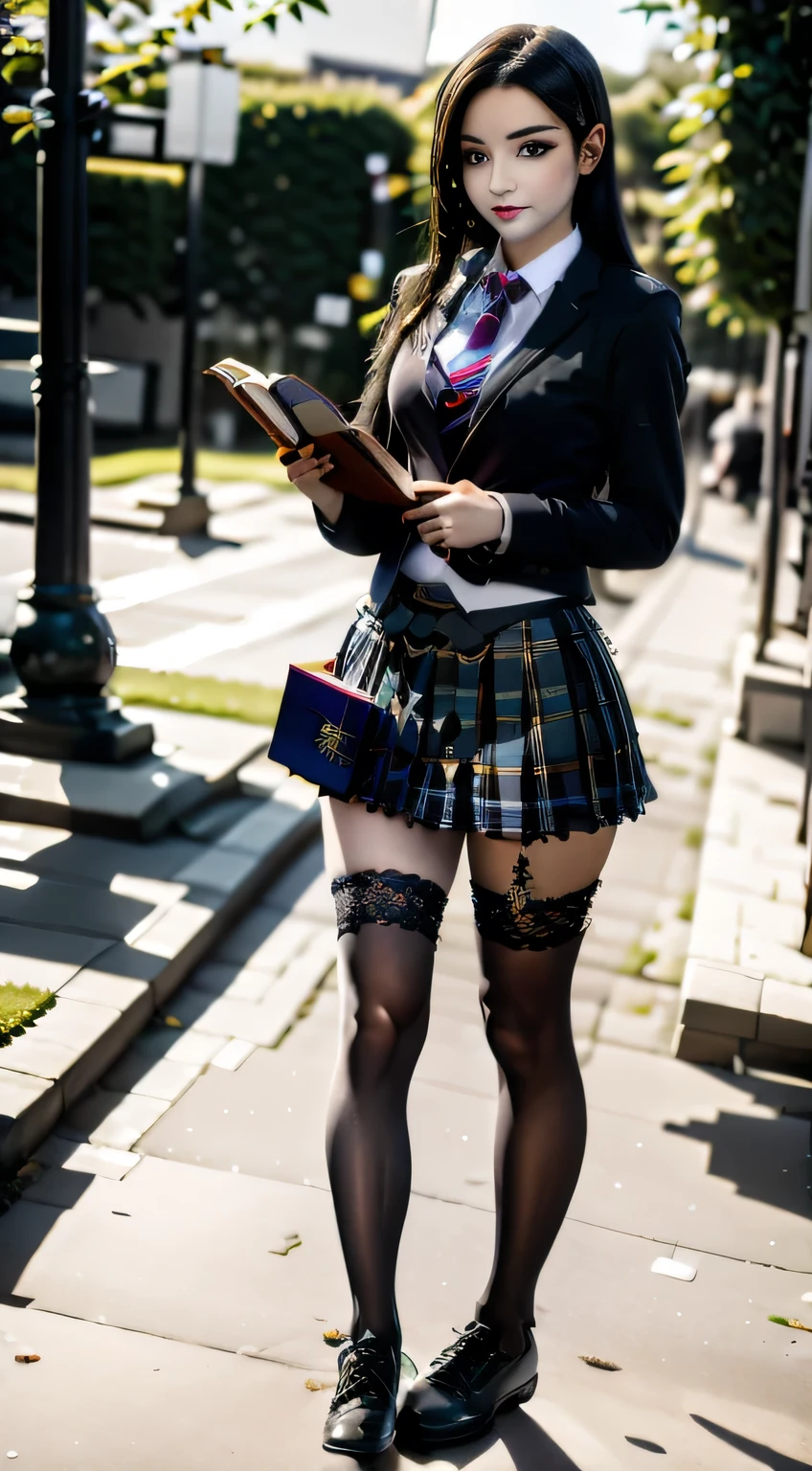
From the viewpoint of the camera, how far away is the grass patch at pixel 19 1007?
333 cm

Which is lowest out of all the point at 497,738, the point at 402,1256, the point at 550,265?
the point at 402,1256

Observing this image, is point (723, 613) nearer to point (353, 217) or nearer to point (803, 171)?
point (803, 171)

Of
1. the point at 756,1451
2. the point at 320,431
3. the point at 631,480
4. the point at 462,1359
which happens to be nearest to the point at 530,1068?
the point at 462,1359

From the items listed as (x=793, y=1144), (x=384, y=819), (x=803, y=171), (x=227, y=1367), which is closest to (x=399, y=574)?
(x=384, y=819)

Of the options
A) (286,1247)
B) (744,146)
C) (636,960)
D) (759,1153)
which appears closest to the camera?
(286,1247)

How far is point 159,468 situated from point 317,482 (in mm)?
13655

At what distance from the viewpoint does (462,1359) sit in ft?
8.10

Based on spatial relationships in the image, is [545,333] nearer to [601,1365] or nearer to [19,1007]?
[601,1365]

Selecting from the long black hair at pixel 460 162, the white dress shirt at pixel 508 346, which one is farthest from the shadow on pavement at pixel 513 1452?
the long black hair at pixel 460 162

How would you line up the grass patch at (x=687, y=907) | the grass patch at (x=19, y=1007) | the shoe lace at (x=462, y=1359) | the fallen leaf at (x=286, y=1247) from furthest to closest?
the grass patch at (x=687, y=907), the grass patch at (x=19, y=1007), the fallen leaf at (x=286, y=1247), the shoe lace at (x=462, y=1359)

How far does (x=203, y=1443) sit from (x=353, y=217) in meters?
24.7

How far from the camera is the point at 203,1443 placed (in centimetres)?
235

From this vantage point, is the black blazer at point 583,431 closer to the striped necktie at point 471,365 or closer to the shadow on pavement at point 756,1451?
the striped necktie at point 471,365

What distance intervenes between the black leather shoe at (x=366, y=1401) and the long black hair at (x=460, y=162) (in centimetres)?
148
